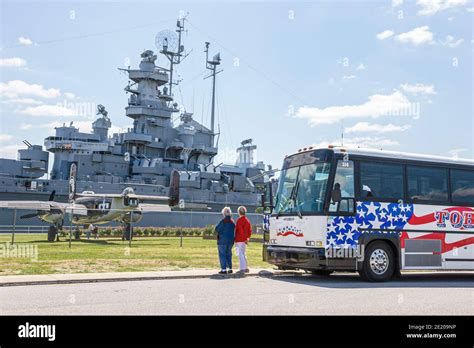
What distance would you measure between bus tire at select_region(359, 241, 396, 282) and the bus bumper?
123 centimetres

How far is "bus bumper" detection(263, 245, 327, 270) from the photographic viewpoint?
41.8 ft

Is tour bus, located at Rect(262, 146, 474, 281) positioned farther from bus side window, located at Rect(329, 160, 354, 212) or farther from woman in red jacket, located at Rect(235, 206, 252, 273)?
woman in red jacket, located at Rect(235, 206, 252, 273)

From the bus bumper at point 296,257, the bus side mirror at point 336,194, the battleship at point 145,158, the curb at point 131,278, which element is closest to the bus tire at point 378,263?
the bus bumper at point 296,257

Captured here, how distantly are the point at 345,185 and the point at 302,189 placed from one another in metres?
1.17

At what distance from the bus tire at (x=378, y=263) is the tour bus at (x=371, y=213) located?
0.03 m

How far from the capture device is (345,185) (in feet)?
43.1

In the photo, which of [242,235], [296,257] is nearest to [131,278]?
[242,235]

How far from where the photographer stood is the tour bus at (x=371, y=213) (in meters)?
13.0

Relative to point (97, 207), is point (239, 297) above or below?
below

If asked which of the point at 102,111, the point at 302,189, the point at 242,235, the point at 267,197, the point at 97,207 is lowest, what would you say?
the point at 242,235

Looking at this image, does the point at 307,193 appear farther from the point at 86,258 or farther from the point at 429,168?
the point at 86,258

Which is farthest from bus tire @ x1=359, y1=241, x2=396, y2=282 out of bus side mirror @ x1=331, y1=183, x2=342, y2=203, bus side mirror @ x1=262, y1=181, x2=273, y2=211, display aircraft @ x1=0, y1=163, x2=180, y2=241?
display aircraft @ x1=0, y1=163, x2=180, y2=241

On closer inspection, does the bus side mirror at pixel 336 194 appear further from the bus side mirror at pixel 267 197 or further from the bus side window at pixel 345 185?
the bus side mirror at pixel 267 197

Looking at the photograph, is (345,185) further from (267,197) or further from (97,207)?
(97,207)
